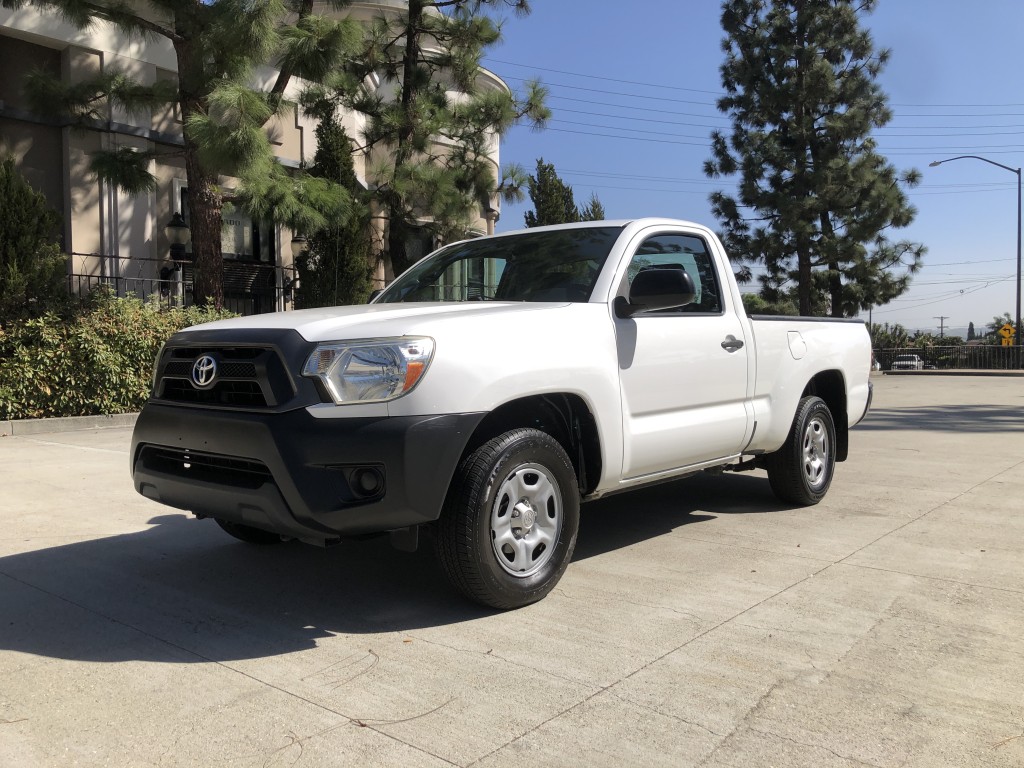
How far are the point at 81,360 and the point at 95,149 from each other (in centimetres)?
615

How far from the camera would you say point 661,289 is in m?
4.38

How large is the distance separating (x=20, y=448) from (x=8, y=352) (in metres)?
2.51

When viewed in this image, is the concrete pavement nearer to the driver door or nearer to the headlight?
the driver door

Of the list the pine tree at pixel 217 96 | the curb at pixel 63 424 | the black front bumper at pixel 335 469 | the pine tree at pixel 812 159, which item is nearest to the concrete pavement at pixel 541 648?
the black front bumper at pixel 335 469

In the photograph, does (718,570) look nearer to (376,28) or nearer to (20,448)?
(20,448)

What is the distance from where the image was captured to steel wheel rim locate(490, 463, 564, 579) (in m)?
3.84

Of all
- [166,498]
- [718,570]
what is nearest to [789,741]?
[718,570]

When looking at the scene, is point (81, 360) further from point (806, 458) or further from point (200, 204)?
point (806, 458)

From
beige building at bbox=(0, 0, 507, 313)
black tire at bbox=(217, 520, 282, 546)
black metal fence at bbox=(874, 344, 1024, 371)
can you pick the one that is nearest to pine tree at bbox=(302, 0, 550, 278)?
beige building at bbox=(0, 0, 507, 313)

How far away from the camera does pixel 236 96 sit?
10.7 meters

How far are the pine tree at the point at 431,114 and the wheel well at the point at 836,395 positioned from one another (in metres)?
10.1

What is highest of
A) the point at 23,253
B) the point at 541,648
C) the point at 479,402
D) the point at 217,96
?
the point at 217,96

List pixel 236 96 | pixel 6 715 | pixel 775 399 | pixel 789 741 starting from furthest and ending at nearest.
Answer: pixel 236 96
pixel 775 399
pixel 6 715
pixel 789 741

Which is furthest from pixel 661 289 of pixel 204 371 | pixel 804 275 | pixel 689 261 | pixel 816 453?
pixel 804 275
